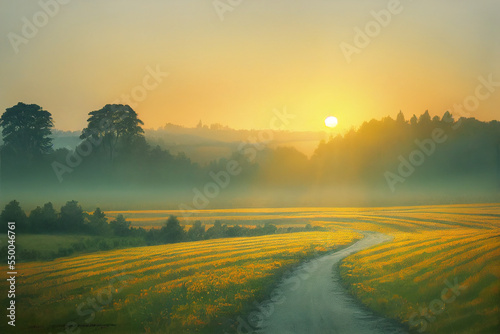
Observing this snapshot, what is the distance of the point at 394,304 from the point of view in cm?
1481

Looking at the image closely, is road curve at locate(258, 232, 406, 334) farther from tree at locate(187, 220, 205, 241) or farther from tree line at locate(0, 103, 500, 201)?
tree at locate(187, 220, 205, 241)

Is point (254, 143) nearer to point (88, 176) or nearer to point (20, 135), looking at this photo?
point (88, 176)

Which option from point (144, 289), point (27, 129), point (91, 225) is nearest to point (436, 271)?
point (144, 289)

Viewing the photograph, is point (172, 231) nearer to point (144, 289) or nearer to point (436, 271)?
point (144, 289)

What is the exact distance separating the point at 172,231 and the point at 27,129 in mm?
12152

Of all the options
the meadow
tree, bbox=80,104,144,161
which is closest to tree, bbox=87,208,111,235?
the meadow

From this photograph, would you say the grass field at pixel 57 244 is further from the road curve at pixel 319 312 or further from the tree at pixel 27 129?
the road curve at pixel 319 312

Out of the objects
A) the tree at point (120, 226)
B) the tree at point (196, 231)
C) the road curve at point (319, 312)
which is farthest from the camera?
the tree at point (196, 231)

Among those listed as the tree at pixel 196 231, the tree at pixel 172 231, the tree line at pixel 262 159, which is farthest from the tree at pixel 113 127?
the tree at pixel 196 231

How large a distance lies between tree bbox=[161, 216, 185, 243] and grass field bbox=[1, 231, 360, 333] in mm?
2291

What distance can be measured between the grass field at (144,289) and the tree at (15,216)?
264cm

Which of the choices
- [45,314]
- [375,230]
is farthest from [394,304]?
[375,230]

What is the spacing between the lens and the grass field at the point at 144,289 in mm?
14906

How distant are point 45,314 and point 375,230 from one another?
23335 mm
